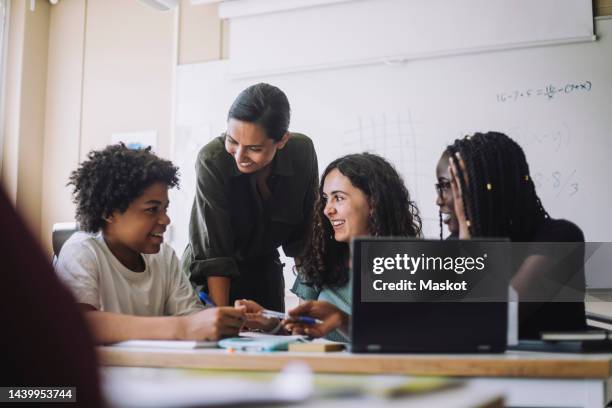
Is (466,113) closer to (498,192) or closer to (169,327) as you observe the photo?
(498,192)

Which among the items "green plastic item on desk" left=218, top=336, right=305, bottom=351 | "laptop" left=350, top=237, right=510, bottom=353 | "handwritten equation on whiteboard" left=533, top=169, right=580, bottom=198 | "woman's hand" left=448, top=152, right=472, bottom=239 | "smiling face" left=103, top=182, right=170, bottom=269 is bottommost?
"green plastic item on desk" left=218, top=336, right=305, bottom=351

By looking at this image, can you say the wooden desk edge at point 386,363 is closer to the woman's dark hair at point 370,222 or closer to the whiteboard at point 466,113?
the woman's dark hair at point 370,222

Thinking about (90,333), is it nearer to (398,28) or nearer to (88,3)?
(398,28)

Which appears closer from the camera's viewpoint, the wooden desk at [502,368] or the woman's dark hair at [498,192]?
the wooden desk at [502,368]

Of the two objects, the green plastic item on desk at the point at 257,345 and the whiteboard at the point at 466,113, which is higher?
the whiteboard at the point at 466,113

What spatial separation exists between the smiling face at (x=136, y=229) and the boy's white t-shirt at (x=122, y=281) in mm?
38

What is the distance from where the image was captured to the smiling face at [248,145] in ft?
6.59

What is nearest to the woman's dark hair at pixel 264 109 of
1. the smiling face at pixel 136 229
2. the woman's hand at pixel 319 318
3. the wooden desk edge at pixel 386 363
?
the smiling face at pixel 136 229

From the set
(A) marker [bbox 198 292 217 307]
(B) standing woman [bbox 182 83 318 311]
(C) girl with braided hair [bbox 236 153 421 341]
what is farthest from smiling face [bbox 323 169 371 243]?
(A) marker [bbox 198 292 217 307]

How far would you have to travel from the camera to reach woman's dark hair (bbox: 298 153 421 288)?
2.00 m

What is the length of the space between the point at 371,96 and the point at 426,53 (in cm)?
33

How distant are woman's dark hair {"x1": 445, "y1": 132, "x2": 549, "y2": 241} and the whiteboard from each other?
1.39 m

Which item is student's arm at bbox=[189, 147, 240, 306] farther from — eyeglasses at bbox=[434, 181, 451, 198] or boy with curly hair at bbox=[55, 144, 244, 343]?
eyeglasses at bbox=[434, 181, 451, 198]

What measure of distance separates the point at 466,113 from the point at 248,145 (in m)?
1.48
